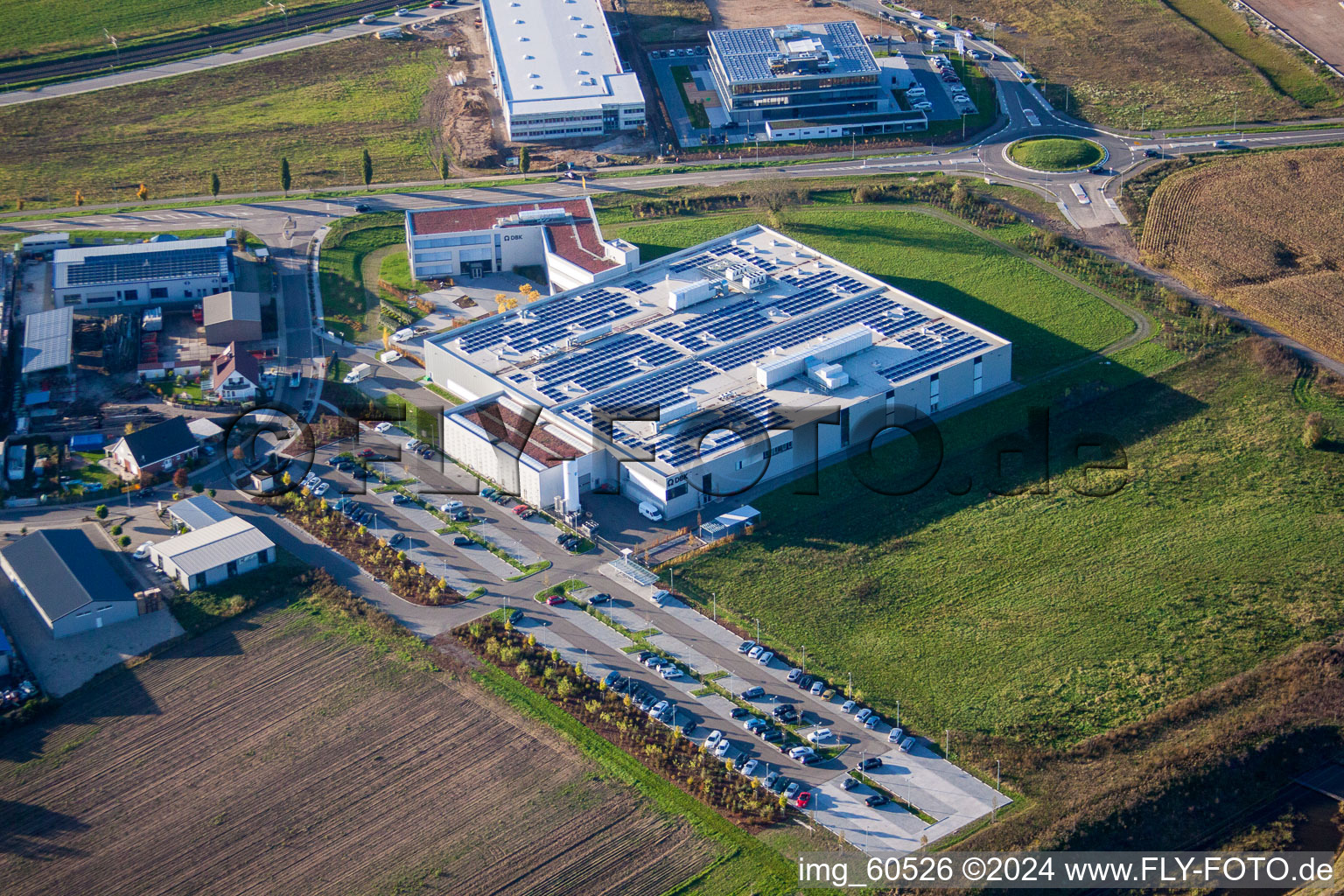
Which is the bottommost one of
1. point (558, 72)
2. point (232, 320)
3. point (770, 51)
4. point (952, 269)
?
point (952, 269)

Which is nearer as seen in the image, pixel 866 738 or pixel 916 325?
pixel 866 738

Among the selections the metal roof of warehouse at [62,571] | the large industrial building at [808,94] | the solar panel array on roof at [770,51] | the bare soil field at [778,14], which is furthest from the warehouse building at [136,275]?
the bare soil field at [778,14]

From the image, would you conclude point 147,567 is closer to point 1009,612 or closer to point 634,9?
point 1009,612

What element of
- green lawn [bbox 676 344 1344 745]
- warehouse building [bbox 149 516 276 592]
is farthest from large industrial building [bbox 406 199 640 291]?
warehouse building [bbox 149 516 276 592]

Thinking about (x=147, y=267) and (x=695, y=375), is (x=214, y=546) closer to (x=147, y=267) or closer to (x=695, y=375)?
(x=695, y=375)

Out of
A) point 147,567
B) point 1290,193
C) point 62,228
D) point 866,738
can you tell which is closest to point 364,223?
point 62,228

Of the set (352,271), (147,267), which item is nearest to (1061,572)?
(352,271)

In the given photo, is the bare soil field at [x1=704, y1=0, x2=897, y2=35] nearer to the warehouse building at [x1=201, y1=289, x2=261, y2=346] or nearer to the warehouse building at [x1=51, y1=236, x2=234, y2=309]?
the warehouse building at [x1=51, y1=236, x2=234, y2=309]
